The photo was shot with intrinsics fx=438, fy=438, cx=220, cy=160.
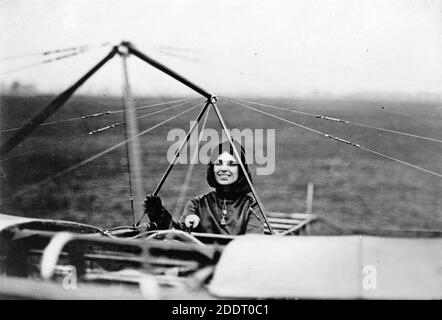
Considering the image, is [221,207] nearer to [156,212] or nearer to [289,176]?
[156,212]

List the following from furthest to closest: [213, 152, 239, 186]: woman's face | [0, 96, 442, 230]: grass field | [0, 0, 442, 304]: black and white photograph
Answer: [0, 96, 442, 230]: grass field, [213, 152, 239, 186]: woman's face, [0, 0, 442, 304]: black and white photograph

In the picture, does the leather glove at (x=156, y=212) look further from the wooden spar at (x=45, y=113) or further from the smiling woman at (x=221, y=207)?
the wooden spar at (x=45, y=113)

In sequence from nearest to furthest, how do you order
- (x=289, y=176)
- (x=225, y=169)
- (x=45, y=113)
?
(x=45, y=113), (x=225, y=169), (x=289, y=176)

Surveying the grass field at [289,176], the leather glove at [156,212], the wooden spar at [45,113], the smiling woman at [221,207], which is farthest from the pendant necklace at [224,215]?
the grass field at [289,176]

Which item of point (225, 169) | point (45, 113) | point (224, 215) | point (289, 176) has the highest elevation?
point (45, 113)

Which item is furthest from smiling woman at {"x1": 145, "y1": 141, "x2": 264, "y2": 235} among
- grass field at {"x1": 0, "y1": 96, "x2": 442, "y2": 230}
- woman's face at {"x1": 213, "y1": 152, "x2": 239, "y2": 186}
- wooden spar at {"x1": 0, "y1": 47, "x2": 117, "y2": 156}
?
grass field at {"x1": 0, "y1": 96, "x2": 442, "y2": 230}

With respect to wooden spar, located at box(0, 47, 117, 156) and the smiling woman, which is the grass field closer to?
the smiling woman

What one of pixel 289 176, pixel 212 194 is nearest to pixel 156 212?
pixel 212 194
